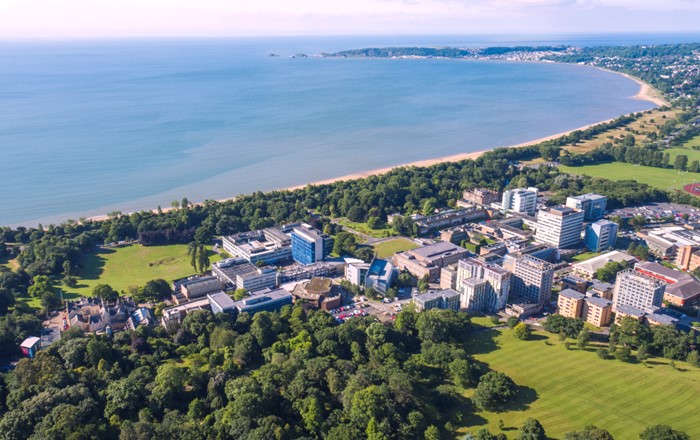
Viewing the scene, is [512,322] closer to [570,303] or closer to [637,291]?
[570,303]

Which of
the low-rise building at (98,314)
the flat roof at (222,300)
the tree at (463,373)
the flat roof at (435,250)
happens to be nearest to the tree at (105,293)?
the low-rise building at (98,314)

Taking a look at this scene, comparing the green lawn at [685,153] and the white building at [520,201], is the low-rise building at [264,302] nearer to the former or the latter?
the white building at [520,201]

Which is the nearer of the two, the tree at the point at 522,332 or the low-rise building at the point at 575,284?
the tree at the point at 522,332

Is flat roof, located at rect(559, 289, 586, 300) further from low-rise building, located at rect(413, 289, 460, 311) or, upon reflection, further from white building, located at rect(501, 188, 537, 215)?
white building, located at rect(501, 188, 537, 215)

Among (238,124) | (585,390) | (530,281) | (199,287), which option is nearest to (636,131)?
(530,281)

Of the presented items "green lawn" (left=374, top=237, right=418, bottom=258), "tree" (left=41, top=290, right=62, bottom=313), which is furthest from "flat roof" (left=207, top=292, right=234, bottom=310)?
"green lawn" (left=374, top=237, right=418, bottom=258)

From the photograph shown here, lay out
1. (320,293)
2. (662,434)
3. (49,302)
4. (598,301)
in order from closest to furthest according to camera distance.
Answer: (662,434), (598,301), (49,302), (320,293)
